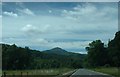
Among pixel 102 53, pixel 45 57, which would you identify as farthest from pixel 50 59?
pixel 102 53

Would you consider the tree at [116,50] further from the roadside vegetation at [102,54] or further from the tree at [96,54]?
the tree at [96,54]

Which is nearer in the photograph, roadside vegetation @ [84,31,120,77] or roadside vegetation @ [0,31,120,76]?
roadside vegetation @ [0,31,120,76]

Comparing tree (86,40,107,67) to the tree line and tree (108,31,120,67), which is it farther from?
tree (108,31,120,67)

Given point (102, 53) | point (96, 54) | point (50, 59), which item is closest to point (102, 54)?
point (102, 53)

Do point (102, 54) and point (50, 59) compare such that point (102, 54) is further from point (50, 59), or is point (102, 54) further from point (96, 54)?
point (50, 59)

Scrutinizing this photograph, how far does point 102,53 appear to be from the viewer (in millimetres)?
152750

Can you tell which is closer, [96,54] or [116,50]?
[116,50]

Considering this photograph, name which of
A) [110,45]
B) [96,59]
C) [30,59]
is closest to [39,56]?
[30,59]

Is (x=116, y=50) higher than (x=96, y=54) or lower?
lower

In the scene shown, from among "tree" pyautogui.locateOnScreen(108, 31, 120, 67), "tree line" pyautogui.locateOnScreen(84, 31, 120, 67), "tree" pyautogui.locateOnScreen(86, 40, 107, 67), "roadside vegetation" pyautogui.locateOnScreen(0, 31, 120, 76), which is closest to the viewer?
"roadside vegetation" pyautogui.locateOnScreen(0, 31, 120, 76)

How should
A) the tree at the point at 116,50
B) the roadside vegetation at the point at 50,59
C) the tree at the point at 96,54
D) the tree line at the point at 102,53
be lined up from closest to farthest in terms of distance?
1. the roadside vegetation at the point at 50,59
2. the tree at the point at 116,50
3. the tree line at the point at 102,53
4. the tree at the point at 96,54

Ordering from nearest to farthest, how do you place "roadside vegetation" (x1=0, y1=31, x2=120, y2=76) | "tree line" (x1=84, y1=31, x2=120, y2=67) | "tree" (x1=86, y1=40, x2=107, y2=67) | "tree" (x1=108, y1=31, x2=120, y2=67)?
"roadside vegetation" (x1=0, y1=31, x2=120, y2=76)
"tree" (x1=108, y1=31, x2=120, y2=67)
"tree line" (x1=84, y1=31, x2=120, y2=67)
"tree" (x1=86, y1=40, x2=107, y2=67)

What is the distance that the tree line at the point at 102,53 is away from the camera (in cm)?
12569

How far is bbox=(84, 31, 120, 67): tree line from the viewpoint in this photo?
412 feet
